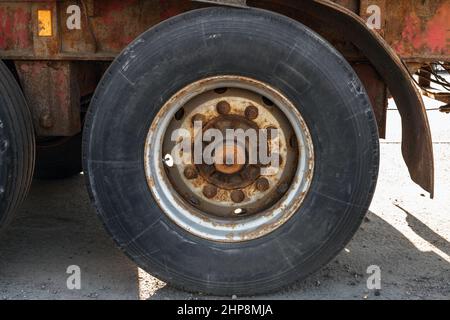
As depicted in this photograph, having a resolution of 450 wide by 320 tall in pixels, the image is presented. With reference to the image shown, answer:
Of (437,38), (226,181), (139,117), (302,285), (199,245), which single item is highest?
(437,38)

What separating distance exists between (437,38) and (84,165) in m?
1.82

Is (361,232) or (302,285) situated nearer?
(302,285)

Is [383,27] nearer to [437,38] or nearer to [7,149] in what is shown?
[437,38]

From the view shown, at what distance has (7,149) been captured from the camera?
350 cm

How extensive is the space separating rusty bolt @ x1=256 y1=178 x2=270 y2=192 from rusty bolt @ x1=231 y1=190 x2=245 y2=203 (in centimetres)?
9

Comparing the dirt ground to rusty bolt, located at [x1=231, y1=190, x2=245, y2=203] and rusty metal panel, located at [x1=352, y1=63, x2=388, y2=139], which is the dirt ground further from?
rusty metal panel, located at [x1=352, y1=63, x2=388, y2=139]

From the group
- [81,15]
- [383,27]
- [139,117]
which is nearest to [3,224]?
[139,117]

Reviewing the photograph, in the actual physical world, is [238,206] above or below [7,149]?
below

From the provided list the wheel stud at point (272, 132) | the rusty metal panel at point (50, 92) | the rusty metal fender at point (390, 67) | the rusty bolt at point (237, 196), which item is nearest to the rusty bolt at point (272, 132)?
the wheel stud at point (272, 132)

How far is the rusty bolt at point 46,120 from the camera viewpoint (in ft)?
12.2

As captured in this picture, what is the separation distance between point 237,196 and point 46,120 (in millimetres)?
1038

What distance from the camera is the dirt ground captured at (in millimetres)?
3719

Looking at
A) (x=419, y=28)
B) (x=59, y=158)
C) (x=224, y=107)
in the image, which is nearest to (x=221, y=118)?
(x=224, y=107)

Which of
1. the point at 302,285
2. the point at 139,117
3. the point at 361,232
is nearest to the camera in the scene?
the point at 139,117
